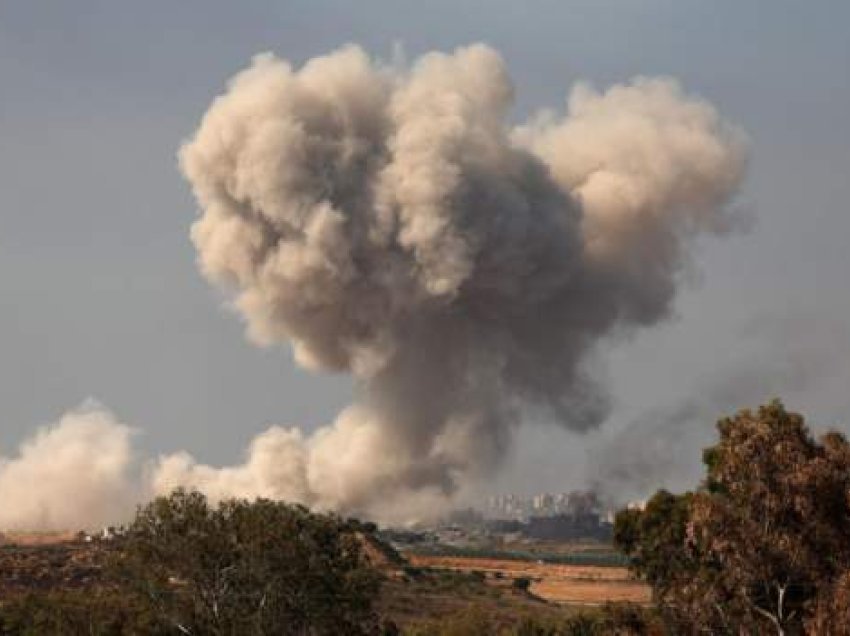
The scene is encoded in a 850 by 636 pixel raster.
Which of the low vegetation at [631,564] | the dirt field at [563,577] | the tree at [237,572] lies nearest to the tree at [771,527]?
the low vegetation at [631,564]

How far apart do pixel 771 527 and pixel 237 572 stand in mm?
14100

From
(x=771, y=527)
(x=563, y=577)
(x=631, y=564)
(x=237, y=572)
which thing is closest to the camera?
(x=771, y=527)

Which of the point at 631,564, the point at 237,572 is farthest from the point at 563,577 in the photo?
the point at 237,572

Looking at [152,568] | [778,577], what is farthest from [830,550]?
[152,568]

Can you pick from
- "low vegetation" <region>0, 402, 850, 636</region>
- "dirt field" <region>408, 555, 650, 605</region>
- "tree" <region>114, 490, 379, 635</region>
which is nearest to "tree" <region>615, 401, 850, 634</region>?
"low vegetation" <region>0, 402, 850, 636</region>

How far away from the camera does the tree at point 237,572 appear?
34.2 metres

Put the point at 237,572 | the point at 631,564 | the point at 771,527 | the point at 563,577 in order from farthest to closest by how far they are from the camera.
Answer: the point at 563,577
the point at 631,564
the point at 237,572
the point at 771,527

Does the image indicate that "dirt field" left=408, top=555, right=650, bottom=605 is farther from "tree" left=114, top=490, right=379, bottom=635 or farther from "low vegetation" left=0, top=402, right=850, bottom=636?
"tree" left=114, top=490, right=379, bottom=635

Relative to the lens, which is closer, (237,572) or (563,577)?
(237,572)

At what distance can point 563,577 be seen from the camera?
10388 cm

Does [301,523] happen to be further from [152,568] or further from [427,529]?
[427,529]

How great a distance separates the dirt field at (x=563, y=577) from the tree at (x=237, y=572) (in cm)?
4617

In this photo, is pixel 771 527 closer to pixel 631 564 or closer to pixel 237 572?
pixel 631 564

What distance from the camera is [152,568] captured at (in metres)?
34.5
